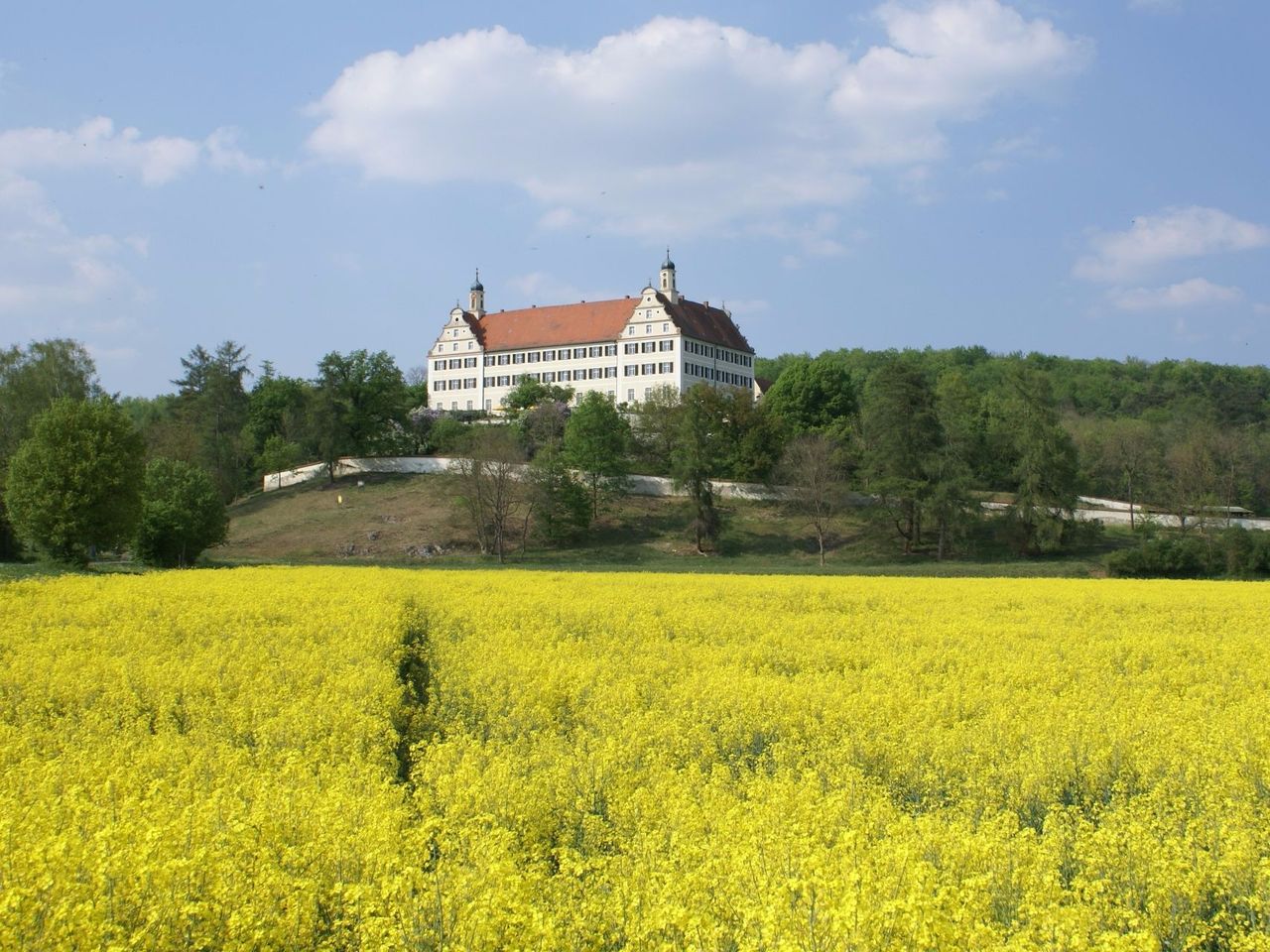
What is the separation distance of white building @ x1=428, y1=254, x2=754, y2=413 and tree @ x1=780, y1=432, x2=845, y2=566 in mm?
28844

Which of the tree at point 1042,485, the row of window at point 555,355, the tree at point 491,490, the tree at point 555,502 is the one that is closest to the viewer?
the tree at point 1042,485

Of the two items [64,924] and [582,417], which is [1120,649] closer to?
[64,924]

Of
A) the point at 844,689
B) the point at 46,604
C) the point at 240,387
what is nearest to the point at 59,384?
the point at 240,387

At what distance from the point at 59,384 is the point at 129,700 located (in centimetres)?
6202

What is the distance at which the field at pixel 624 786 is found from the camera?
6.04 m

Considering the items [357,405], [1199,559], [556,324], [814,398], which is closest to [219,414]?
[357,405]

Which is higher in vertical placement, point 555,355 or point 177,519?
point 555,355

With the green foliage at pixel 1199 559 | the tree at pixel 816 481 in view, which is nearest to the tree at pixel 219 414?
the tree at pixel 816 481

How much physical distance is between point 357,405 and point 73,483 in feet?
125

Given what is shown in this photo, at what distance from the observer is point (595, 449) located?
70375 mm

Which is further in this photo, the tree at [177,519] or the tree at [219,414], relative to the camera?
the tree at [219,414]

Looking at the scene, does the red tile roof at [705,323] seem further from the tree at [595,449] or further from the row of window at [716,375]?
the tree at [595,449]

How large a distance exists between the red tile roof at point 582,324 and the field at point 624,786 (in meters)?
86.8

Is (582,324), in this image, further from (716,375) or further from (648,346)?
(716,375)
